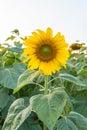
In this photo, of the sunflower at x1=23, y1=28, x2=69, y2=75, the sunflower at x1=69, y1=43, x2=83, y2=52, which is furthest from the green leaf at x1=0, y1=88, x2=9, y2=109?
the sunflower at x1=69, y1=43, x2=83, y2=52

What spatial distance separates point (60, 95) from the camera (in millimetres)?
1447

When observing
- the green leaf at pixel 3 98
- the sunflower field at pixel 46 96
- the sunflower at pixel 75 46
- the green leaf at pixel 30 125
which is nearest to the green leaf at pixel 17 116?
the sunflower field at pixel 46 96

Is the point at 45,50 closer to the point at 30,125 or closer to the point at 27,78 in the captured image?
the point at 27,78

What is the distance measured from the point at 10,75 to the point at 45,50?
516 mm

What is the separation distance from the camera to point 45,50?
61.6 inches

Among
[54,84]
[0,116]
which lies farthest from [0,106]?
[54,84]

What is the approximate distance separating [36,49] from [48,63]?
0.24ft

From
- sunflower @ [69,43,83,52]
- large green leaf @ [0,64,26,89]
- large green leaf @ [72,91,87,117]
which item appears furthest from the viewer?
sunflower @ [69,43,83,52]

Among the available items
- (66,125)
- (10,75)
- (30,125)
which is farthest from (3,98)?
(66,125)

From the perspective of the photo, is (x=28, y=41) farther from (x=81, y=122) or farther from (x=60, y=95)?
(x=81, y=122)

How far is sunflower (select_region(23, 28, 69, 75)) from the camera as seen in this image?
60.3 inches

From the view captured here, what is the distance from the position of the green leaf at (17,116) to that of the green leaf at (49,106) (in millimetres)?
71

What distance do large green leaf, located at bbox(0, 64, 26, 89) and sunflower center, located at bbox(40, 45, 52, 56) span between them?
420 millimetres

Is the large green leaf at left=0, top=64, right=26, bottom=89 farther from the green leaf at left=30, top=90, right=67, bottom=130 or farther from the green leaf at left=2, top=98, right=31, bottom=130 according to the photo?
the green leaf at left=30, top=90, right=67, bottom=130
